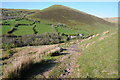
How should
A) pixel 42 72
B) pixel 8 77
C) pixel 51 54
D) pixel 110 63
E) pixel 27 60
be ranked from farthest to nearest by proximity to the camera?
pixel 51 54 < pixel 27 60 < pixel 42 72 < pixel 110 63 < pixel 8 77

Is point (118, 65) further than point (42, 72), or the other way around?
point (42, 72)

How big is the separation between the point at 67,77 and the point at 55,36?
123 feet

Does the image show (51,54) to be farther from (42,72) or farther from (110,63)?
(110,63)

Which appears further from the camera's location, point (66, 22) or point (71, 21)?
point (71, 21)

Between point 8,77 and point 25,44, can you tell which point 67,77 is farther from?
point 25,44

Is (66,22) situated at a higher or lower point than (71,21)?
lower

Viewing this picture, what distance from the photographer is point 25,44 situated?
36.7 m

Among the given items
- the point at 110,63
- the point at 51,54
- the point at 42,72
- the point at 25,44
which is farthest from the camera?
the point at 25,44

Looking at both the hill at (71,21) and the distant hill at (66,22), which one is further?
the hill at (71,21)

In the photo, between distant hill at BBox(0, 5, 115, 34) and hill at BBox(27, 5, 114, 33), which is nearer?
distant hill at BBox(0, 5, 115, 34)

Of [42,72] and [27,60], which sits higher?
[27,60]

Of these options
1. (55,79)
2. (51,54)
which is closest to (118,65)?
(55,79)

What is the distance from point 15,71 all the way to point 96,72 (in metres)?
4.57

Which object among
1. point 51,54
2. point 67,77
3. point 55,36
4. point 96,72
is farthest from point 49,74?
point 55,36
